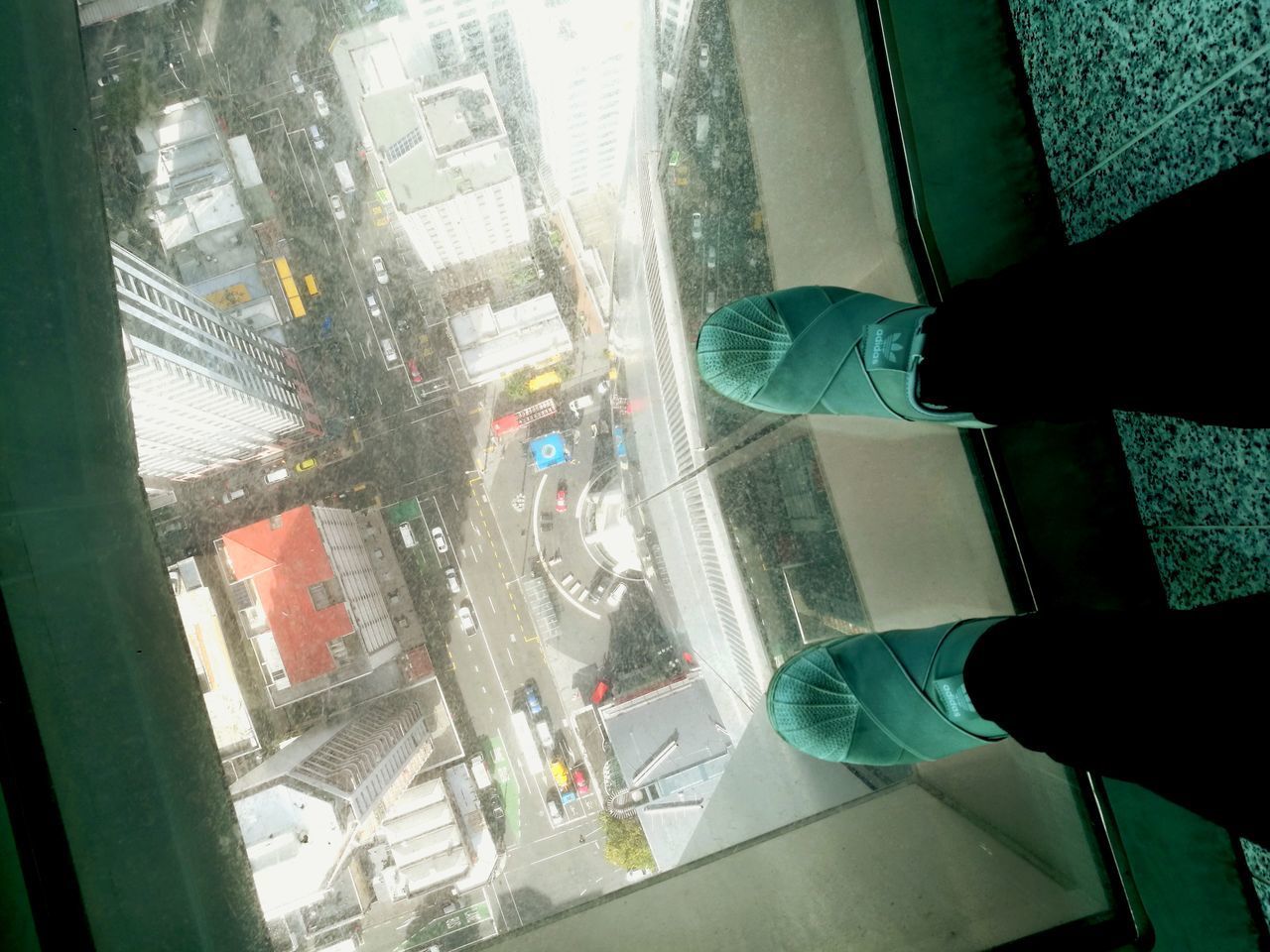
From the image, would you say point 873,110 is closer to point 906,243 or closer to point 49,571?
point 906,243

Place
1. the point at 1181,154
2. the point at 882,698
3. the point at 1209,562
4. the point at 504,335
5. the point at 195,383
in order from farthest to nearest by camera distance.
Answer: the point at 504,335, the point at 195,383, the point at 882,698, the point at 1209,562, the point at 1181,154

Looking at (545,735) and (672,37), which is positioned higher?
(672,37)

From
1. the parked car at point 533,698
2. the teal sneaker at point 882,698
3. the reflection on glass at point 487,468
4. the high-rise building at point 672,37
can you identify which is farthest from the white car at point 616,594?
the high-rise building at point 672,37

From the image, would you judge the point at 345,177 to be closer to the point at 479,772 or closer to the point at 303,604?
the point at 303,604

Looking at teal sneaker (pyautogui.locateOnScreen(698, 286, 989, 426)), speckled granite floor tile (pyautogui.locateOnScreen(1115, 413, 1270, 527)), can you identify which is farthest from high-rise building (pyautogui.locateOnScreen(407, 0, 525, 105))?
speckled granite floor tile (pyautogui.locateOnScreen(1115, 413, 1270, 527))

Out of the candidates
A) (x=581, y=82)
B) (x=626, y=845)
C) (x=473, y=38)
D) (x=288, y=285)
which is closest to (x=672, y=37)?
(x=581, y=82)

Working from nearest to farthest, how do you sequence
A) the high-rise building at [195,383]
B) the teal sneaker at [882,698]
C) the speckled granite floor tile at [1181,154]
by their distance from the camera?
1. the speckled granite floor tile at [1181,154]
2. the teal sneaker at [882,698]
3. the high-rise building at [195,383]

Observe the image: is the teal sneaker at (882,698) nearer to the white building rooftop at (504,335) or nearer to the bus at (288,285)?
the white building rooftop at (504,335)
